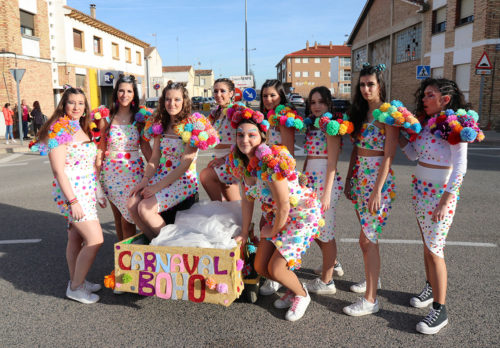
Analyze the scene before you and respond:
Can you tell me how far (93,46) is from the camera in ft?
88.9

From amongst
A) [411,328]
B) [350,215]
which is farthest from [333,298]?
[350,215]

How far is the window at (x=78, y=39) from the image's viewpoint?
80.4ft

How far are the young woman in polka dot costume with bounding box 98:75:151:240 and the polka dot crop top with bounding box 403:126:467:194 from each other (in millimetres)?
2682

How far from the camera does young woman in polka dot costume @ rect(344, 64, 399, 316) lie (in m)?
3.28

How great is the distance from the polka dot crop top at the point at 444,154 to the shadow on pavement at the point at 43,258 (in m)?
2.82

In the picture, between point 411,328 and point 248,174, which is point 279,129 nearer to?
point 248,174

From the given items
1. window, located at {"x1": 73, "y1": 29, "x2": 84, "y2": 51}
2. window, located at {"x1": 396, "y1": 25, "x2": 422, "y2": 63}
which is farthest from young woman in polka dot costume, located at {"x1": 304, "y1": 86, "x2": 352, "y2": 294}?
window, located at {"x1": 73, "y1": 29, "x2": 84, "y2": 51}

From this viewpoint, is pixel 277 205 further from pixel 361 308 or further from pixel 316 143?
pixel 361 308

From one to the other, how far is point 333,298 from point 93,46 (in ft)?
91.8

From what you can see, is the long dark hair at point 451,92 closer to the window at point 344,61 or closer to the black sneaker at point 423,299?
the black sneaker at point 423,299

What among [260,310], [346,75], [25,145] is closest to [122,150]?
[260,310]

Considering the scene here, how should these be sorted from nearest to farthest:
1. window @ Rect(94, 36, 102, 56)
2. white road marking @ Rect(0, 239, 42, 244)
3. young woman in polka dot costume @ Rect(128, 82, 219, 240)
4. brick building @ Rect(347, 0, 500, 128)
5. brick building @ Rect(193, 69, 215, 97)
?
young woman in polka dot costume @ Rect(128, 82, 219, 240), white road marking @ Rect(0, 239, 42, 244), brick building @ Rect(347, 0, 500, 128), window @ Rect(94, 36, 102, 56), brick building @ Rect(193, 69, 215, 97)

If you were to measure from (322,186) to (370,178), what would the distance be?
16.9 inches

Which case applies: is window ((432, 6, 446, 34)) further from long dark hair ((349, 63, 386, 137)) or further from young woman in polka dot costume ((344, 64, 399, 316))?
young woman in polka dot costume ((344, 64, 399, 316))
